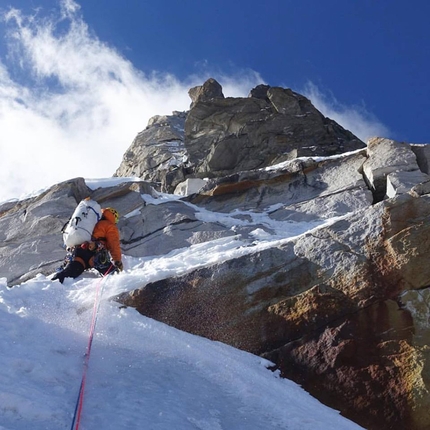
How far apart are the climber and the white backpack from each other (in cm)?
12

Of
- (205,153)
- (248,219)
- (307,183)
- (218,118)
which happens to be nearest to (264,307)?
(248,219)

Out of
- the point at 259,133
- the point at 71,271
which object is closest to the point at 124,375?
the point at 71,271

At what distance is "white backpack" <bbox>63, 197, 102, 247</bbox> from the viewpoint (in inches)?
439

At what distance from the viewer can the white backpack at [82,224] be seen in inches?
439

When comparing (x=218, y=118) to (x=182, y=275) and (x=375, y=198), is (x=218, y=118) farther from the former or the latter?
(x=182, y=275)

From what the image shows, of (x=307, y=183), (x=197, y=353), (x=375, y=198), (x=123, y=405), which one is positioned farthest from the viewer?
(x=307, y=183)

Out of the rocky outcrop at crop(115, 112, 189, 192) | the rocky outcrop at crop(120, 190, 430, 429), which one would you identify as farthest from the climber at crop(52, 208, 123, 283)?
the rocky outcrop at crop(115, 112, 189, 192)

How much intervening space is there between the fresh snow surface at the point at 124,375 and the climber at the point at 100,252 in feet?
3.78

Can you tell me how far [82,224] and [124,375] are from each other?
5.16m

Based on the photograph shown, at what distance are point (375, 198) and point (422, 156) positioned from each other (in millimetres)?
1775

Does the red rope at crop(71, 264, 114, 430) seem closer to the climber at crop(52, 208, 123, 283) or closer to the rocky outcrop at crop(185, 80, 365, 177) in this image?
the climber at crop(52, 208, 123, 283)

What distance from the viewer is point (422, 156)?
49.3 feet

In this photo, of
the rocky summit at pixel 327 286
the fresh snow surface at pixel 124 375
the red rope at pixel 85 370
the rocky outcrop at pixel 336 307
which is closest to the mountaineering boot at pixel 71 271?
the fresh snow surface at pixel 124 375

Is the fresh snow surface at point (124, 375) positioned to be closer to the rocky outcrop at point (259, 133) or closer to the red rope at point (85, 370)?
the red rope at point (85, 370)
